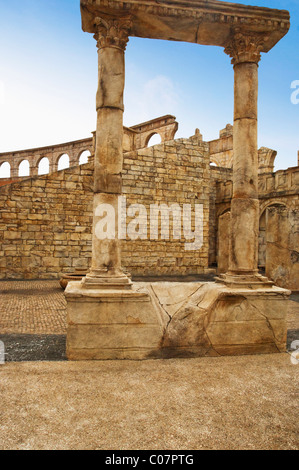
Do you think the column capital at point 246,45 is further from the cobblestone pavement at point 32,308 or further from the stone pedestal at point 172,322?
the cobblestone pavement at point 32,308

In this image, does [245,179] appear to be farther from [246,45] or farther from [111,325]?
[111,325]

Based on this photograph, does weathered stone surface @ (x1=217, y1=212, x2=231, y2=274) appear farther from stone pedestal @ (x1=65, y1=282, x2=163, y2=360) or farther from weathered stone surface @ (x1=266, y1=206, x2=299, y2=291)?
stone pedestal @ (x1=65, y1=282, x2=163, y2=360)

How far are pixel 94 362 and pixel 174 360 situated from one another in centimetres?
83

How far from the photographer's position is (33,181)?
9.77 metres

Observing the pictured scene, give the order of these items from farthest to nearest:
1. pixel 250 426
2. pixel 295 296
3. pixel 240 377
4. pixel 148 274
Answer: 1. pixel 148 274
2. pixel 295 296
3. pixel 240 377
4. pixel 250 426

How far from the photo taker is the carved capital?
3.67 metres

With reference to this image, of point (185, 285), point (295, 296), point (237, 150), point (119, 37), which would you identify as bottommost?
point (295, 296)

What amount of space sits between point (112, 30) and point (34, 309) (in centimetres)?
458

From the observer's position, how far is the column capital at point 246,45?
391 centimetres

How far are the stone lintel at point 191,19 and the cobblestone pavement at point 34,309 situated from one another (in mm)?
3994
